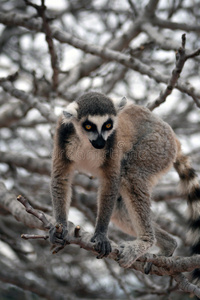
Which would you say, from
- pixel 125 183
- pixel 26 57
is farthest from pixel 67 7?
pixel 125 183

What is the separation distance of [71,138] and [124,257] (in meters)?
1.77

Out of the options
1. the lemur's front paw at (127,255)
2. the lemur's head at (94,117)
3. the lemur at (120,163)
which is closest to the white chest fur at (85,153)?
the lemur at (120,163)

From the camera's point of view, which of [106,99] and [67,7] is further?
[67,7]

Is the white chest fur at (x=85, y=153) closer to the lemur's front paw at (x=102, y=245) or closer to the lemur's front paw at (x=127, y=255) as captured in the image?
the lemur's front paw at (x=102, y=245)

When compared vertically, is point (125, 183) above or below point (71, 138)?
below

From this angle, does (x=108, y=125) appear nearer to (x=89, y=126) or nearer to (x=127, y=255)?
(x=89, y=126)

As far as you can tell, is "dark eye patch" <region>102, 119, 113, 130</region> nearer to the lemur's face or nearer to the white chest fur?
the lemur's face

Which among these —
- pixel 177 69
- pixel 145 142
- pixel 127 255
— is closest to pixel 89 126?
Answer: pixel 145 142

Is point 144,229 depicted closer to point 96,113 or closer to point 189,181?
point 189,181

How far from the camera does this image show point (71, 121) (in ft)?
17.6

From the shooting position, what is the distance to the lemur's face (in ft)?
15.9

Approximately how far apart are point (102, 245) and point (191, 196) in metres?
1.98

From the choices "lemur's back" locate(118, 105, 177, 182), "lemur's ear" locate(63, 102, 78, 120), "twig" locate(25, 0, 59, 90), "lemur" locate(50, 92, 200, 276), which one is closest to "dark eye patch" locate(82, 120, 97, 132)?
"lemur" locate(50, 92, 200, 276)

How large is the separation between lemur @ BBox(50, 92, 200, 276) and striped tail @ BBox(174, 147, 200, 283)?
1 centimetres
